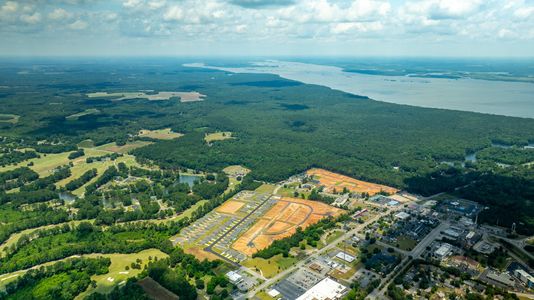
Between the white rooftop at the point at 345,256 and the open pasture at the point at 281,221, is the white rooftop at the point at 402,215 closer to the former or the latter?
the open pasture at the point at 281,221

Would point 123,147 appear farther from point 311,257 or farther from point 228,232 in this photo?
point 311,257

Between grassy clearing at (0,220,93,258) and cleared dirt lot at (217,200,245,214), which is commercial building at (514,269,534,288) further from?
grassy clearing at (0,220,93,258)

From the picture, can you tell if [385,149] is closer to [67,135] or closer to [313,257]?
[313,257]

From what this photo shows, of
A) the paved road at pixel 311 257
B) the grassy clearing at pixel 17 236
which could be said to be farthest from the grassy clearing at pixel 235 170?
the paved road at pixel 311 257

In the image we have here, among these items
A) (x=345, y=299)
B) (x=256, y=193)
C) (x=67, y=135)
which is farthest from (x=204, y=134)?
(x=345, y=299)

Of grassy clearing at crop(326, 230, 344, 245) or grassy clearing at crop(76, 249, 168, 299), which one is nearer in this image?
grassy clearing at crop(76, 249, 168, 299)

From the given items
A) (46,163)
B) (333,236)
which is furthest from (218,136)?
(333,236)

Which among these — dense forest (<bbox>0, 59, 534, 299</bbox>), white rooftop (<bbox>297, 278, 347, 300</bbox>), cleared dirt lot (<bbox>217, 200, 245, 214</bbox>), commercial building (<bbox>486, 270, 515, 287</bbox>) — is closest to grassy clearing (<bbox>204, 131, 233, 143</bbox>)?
dense forest (<bbox>0, 59, 534, 299</bbox>)
